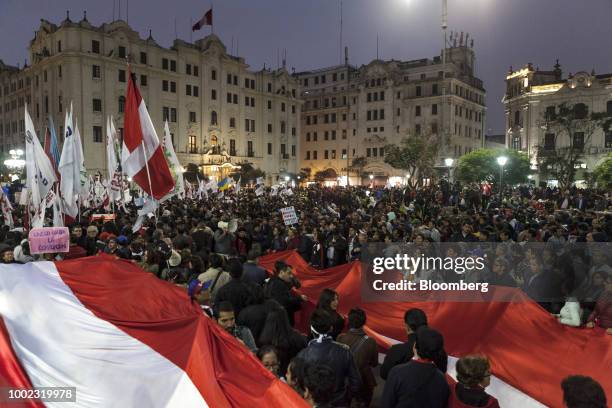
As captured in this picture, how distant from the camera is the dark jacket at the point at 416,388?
13.3ft

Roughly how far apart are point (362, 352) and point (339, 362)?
71cm

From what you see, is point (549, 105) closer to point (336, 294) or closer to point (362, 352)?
point (336, 294)

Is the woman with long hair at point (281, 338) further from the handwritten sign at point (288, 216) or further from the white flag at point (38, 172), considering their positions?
the handwritten sign at point (288, 216)

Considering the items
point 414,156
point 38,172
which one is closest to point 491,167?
point 414,156

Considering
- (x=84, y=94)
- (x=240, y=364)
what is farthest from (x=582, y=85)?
(x=240, y=364)

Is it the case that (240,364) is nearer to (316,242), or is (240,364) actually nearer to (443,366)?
(443,366)

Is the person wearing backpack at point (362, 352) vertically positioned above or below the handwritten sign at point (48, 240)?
below

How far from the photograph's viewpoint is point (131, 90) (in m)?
11.5

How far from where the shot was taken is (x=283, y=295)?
7312mm

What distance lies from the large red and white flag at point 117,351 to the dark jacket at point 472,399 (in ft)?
4.22

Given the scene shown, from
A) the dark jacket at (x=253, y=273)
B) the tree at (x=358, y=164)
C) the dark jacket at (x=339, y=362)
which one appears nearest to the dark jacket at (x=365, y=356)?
the dark jacket at (x=339, y=362)

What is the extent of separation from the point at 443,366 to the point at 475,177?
44924 mm

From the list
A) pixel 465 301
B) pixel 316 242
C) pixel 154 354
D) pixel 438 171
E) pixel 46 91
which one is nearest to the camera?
pixel 154 354

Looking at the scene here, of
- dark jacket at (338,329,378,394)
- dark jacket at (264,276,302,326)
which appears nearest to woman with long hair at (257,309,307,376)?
dark jacket at (338,329,378,394)
